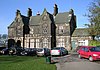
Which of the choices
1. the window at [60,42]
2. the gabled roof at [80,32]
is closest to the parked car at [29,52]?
the window at [60,42]

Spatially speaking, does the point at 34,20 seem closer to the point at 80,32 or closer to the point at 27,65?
the point at 80,32

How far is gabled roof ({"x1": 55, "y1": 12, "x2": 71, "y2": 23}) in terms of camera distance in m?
59.5

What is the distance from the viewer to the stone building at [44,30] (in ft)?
192

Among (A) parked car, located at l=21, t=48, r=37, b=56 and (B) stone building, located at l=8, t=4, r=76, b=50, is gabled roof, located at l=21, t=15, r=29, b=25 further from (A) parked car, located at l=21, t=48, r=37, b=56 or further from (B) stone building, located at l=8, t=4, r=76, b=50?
(A) parked car, located at l=21, t=48, r=37, b=56

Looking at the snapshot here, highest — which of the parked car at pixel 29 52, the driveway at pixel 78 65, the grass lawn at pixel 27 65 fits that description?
the parked car at pixel 29 52

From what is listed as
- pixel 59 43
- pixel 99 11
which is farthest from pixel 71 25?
pixel 99 11

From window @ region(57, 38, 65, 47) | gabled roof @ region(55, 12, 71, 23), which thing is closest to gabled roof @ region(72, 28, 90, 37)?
window @ region(57, 38, 65, 47)

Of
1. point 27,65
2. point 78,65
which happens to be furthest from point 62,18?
point 27,65

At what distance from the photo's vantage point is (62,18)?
200 ft

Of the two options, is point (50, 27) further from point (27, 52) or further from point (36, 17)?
point (27, 52)

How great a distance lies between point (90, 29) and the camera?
4672cm

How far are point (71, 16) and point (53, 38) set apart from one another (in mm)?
8353

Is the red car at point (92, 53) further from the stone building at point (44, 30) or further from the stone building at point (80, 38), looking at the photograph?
the stone building at point (44, 30)

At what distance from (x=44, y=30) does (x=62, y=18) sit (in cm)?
648
